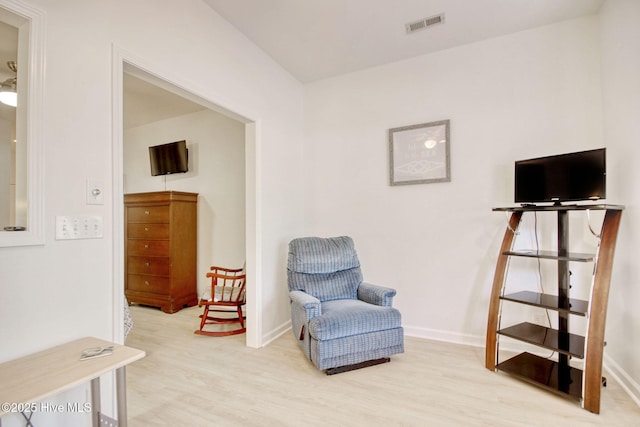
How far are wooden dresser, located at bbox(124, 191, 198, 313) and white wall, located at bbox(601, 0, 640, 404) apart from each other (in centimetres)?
439

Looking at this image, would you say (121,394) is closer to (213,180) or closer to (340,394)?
(340,394)

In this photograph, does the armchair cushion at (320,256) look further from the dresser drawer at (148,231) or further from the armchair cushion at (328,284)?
the dresser drawer at (148,231)

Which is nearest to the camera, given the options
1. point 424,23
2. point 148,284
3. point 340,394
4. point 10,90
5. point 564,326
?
point 10,90

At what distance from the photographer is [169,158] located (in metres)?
4.52

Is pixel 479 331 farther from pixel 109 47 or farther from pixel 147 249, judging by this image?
pixel 147 249

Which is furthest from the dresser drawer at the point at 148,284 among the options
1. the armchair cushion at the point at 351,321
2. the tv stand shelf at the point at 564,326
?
the tv stand shelf at the point at 564,326

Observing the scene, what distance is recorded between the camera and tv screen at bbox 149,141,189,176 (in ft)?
14.6

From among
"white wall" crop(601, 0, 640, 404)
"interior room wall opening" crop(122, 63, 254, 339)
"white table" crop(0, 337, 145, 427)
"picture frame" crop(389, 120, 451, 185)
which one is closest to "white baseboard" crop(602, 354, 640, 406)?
"white wall" crop(601, 0, 640, 404)

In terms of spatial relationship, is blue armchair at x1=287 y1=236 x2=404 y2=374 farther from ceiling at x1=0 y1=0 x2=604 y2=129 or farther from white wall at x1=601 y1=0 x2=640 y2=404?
ceiling at x1=0 y1=0 x2=604 y2=129

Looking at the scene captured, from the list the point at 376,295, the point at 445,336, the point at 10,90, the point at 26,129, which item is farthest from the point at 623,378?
the point at 10,90

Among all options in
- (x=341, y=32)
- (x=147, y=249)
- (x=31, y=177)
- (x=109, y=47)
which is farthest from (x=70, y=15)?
(x=147, y=249)

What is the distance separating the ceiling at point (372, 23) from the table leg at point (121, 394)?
249 centimetres

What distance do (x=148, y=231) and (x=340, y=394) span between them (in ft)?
11.0

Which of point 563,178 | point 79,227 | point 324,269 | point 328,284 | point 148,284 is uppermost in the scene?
A: point 563,178
